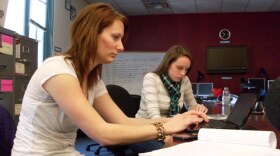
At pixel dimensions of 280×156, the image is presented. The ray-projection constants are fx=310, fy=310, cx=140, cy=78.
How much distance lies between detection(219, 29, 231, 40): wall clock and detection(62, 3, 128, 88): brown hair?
5350 millimetres

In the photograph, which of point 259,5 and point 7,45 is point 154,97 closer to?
point 7,45

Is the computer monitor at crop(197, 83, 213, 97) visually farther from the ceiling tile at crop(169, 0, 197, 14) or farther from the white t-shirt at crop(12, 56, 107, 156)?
the white t-shirt at crop(12, 56, 107, 156)

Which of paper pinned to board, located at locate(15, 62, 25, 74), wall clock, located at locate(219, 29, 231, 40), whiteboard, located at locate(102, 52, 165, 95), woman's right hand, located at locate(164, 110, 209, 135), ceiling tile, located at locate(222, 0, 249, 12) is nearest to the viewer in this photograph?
woman's right hand, located at locate(164, 110, 209, 135)

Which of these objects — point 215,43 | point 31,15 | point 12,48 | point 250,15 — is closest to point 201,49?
point 215,43

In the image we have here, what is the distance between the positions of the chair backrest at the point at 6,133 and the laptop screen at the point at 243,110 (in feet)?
3.14

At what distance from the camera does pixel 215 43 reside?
20.7 feet

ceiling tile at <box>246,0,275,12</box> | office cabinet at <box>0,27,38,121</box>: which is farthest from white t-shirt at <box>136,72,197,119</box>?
ceiling tile at <box>246,0,275,12</box>

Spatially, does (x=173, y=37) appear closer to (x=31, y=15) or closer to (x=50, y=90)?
(x=31, y=15)

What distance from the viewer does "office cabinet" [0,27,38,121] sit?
2.34 m

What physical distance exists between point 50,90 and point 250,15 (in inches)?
230

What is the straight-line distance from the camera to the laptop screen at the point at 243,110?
1323mm

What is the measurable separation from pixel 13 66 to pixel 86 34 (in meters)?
1.50

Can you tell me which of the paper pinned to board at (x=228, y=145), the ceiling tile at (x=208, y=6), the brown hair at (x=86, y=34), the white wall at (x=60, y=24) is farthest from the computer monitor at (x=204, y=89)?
the paper pinned to board at (x=228, y=145)

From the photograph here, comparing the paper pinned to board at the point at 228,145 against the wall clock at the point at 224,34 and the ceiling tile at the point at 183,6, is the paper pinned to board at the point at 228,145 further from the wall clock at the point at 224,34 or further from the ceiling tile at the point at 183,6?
the wall clock at the point at 224,34
